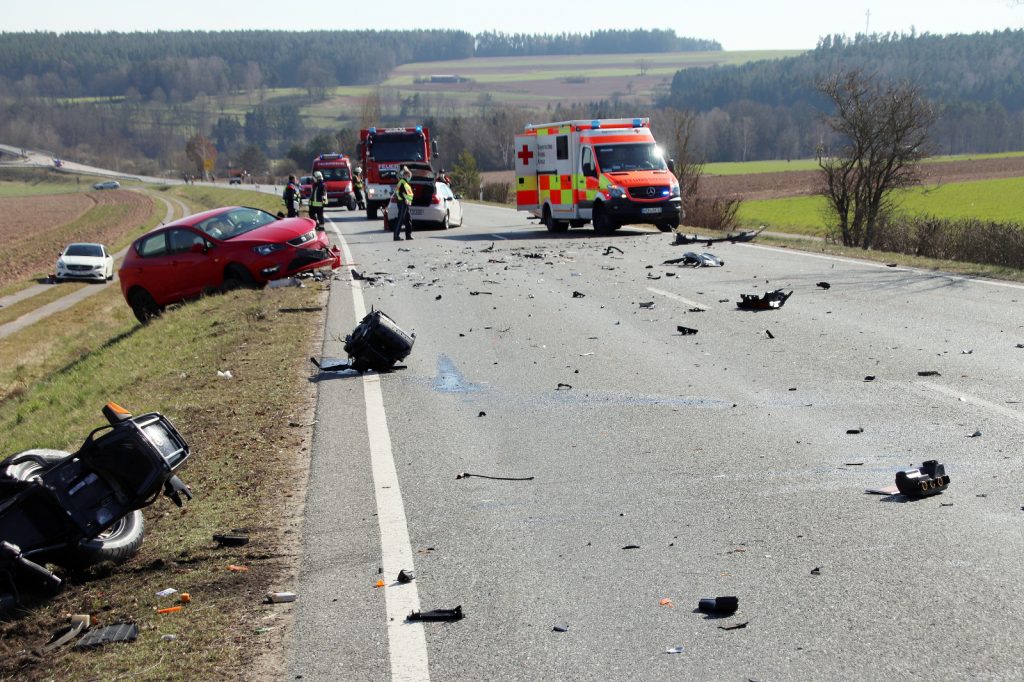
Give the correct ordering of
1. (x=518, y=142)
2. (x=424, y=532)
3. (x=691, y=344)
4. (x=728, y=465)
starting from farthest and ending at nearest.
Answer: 1. (x=518, y=142)
2. (x=691, y=344)
3. (x=728, y=465)
4. (x=424, y=532)

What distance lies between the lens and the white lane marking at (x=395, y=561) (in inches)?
171

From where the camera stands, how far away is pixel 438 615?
4793 mm

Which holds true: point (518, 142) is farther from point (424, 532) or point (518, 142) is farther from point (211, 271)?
point (424, 532)

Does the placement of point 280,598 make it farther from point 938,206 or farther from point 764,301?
point 938,206

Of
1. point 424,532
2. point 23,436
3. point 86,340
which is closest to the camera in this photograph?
point 424,532

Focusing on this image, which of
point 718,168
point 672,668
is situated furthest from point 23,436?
point 718,168

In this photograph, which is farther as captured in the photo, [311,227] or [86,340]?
[86,340]

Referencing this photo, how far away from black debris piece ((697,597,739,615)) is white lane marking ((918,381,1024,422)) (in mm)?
3938

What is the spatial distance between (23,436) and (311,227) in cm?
827

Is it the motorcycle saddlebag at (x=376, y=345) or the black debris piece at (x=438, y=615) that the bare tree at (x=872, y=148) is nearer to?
the motorcycle saddlebag at (x=376, y=345)

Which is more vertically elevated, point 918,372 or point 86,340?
point 918,372

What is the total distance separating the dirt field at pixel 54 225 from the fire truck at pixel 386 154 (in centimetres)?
1337

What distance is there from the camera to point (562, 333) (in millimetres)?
13078

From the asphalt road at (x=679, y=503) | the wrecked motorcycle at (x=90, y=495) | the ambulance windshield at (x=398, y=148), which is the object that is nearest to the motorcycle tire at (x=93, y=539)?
the wrecked motorcycle at (x=90, y=495)
